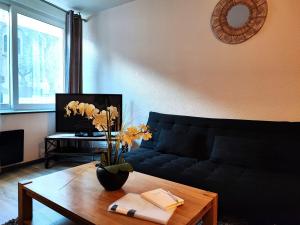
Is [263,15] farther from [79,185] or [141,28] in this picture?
[79,185]

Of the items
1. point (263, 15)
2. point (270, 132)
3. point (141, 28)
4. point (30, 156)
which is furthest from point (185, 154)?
point (30, 156)

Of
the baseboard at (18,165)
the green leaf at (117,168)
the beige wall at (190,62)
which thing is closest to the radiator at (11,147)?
the baseboard at (18,165)

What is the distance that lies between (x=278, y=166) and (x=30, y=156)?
123 inches

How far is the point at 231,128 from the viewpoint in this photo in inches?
Answer: 92.0

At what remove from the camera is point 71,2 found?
10.9 ft

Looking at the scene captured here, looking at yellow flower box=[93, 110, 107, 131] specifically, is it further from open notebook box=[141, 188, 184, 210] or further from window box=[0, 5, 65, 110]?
window box=[0, 5, 65, 110]

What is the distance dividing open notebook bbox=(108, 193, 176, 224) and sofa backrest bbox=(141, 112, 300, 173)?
1.29 metres

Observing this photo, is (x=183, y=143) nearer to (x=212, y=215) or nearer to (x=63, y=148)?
(x=212, y=215)

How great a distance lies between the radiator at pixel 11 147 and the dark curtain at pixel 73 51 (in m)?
1.04

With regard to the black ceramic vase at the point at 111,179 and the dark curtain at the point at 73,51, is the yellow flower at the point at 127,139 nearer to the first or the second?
the black ceramic vase at the point at 111,179

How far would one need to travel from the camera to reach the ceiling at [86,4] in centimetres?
330

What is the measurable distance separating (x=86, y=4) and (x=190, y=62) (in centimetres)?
191

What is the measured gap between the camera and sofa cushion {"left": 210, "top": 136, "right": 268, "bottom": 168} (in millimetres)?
2002

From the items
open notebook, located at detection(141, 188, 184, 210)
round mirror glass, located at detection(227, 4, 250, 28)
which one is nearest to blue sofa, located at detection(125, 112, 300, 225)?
open notebook, located at detection(141, 188, 184, 210)
